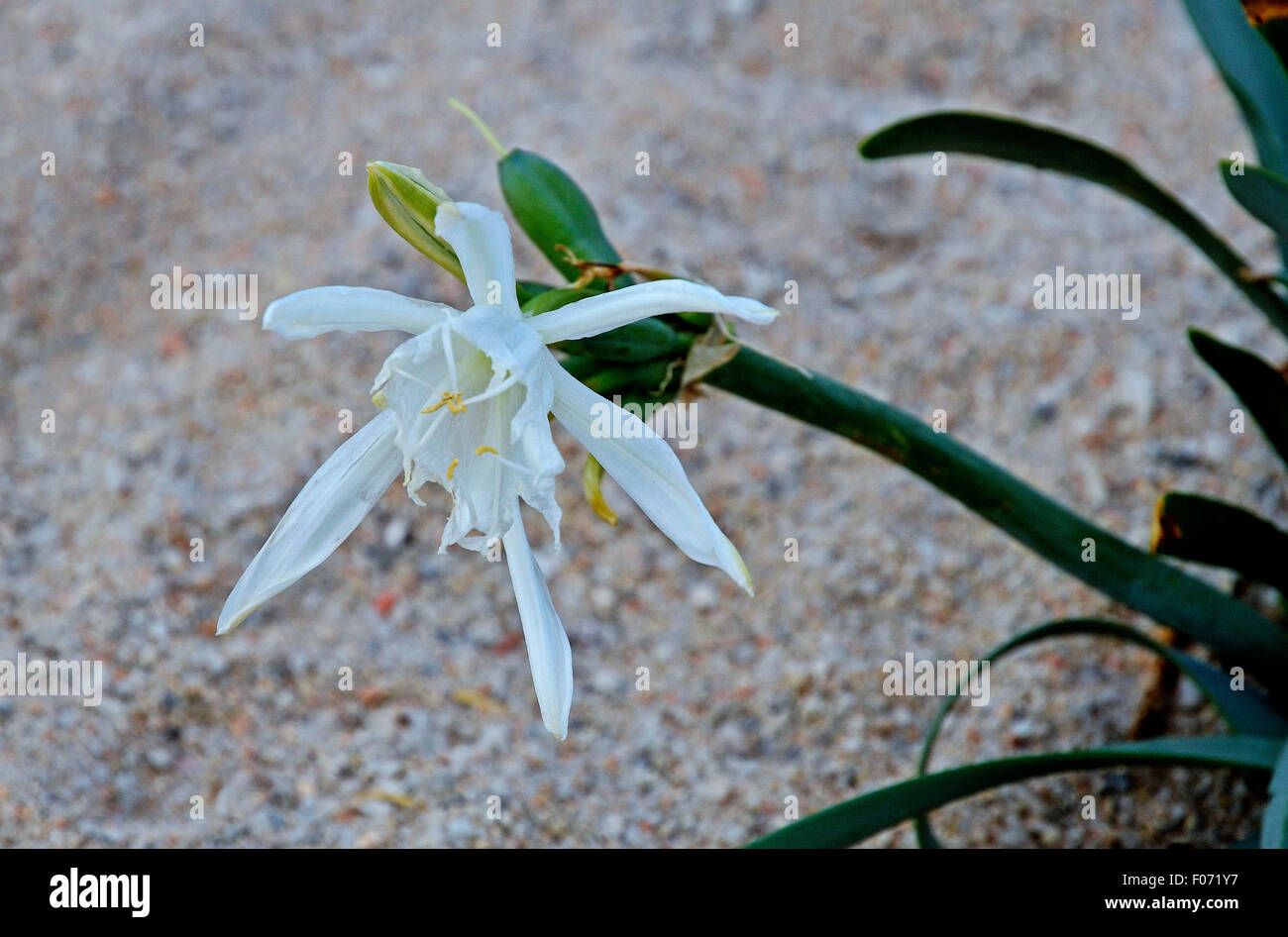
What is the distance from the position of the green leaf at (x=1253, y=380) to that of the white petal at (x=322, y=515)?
31.5 inches

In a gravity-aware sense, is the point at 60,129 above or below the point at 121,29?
below

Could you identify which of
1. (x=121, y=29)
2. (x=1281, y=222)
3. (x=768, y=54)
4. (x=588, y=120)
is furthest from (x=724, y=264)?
(x=121, y=29)

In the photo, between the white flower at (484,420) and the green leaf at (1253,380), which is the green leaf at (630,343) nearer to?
the white flower at (484,420)

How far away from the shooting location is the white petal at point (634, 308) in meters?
0.73

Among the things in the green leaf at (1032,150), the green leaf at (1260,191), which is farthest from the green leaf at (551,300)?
the green leaf at (1260,191)

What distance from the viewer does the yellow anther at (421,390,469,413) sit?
760 mm

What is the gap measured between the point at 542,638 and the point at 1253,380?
2.71 ft

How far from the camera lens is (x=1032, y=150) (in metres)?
1.15

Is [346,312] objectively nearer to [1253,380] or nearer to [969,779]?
[969,779]

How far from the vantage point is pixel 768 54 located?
259 centimetres

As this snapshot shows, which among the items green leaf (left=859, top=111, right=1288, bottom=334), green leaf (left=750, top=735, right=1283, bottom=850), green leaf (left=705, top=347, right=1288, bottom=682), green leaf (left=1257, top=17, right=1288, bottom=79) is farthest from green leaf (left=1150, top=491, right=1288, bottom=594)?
green leaf (left=1257, top=17, right=1288, bottom=79)

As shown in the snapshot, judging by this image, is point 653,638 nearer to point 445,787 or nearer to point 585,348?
point 445,787
